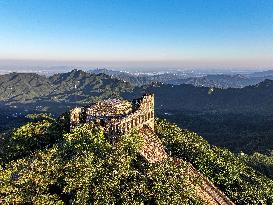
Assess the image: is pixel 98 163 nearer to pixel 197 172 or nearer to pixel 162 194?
pixel 162 194

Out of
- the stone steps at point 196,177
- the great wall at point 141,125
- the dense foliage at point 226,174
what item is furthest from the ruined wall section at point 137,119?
the dense foliage at point 226,174

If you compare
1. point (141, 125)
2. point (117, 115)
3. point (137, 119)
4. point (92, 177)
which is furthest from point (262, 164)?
point (92, 177)

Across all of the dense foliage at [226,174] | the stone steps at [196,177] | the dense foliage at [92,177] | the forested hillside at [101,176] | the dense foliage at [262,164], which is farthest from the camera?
the dense foliage at [262,164]

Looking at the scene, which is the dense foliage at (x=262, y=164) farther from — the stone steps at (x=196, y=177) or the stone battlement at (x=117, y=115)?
the stone steps at (x=196, y=177)

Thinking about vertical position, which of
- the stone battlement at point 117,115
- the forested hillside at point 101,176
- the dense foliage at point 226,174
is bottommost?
the dense foliage at point 226,174

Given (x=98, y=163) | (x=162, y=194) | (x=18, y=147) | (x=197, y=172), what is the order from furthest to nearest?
(x=18, y=147) < (x=197, y=172) < (x=98, y=163) < (x=162, y=194)

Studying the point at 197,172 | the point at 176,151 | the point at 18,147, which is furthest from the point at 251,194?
the point at 18,147

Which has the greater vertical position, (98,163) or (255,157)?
(98,163)
